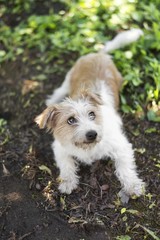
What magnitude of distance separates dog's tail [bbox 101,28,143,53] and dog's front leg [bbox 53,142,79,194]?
2.19 m

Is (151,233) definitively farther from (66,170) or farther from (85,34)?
(85,34)

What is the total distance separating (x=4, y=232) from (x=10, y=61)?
11.5ft

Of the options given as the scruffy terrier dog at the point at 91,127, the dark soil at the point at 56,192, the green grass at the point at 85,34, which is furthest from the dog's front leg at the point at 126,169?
the green grass at the point at 85,34

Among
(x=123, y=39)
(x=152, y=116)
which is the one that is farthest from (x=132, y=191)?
(x=123, y=39)

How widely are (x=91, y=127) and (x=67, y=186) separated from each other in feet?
3.10

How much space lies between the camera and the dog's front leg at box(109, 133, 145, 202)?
5.09 m

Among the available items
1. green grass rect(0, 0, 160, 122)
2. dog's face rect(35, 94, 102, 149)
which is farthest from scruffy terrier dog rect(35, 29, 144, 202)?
green grass rect(0, 0, 160, 122)

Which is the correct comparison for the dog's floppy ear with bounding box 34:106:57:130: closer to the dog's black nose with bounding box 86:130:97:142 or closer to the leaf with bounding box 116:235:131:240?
the dog's black nose with bounding box 86:130:97:142

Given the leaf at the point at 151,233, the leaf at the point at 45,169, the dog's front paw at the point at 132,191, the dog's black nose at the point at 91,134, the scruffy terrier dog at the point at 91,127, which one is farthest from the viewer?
the leaf at the point at 45,169

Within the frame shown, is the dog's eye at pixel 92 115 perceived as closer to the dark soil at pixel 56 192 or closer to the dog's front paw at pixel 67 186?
the dark soil at pixel 56 192

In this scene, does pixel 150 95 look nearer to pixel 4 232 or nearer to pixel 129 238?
pixel 129 238

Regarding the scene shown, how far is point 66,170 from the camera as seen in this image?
5.39 metres

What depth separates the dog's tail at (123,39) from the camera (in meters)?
6.82

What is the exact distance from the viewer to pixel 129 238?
4598mm
